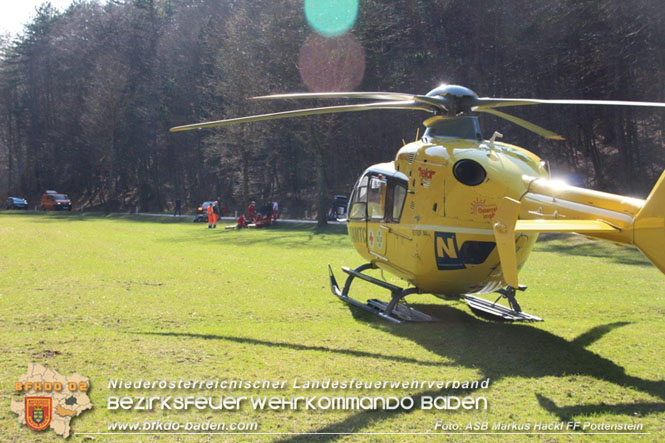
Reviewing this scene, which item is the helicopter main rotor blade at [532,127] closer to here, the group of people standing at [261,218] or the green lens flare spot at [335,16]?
the green lens flare spot at [335,16]

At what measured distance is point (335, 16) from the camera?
109 ft

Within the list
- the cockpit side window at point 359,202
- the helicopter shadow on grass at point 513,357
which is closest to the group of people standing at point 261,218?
the cockpit side window at point 359,202

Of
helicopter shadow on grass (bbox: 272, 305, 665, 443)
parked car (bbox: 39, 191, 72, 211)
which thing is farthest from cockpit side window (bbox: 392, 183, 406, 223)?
parked car (bbox: 39, 191, 72, 211)

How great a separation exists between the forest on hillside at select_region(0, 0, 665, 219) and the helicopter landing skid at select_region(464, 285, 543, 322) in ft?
72.2

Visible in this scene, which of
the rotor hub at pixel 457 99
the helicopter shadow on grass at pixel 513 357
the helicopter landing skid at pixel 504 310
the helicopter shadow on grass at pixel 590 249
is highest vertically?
the rotor hub at pixel 457 99

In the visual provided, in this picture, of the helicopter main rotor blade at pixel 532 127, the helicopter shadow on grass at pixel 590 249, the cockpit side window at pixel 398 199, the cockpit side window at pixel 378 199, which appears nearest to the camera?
the helicopter main rotor blade at pixel 532 127

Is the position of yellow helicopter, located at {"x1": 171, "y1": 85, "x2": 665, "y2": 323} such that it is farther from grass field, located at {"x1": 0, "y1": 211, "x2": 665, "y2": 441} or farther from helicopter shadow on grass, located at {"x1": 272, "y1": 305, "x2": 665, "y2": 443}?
grass field, located at {"x1": 0, "y1": 211, "x2": 665, "y2": 441}

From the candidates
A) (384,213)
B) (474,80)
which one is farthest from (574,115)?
(384,213)

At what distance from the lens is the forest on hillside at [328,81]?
32281 mm

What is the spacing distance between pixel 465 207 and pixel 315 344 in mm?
3052

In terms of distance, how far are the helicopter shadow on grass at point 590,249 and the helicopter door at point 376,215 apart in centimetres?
1255

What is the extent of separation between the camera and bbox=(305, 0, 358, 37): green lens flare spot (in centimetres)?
3322

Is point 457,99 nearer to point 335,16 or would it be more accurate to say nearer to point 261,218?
point 335,16

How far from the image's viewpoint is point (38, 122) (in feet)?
237
